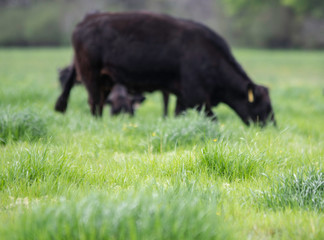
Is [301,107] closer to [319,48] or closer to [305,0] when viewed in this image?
[305,0]

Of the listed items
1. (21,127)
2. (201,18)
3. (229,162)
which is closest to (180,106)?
(21,127)

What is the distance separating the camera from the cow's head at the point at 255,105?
5.81 meters

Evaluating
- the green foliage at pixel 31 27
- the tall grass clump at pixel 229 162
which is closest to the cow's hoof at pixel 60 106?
the tall grass clump at pixel 229 162

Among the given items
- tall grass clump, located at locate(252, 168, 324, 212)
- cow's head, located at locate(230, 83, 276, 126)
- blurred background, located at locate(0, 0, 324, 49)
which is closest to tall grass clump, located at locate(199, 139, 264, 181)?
tall grass clump, located at locate(252, 168, 324, 212)

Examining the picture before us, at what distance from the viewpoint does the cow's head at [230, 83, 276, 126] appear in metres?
5.81

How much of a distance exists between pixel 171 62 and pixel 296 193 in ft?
13.2

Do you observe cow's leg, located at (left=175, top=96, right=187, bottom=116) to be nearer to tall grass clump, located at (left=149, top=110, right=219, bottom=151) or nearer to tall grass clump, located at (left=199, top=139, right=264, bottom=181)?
tall grass clump, located at (left=149, top=110, right=219, bottom=151)

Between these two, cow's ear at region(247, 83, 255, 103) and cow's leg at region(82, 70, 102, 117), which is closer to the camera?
cow's ear at region(247, 83, 255, 103)

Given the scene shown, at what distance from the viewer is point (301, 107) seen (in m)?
8.52

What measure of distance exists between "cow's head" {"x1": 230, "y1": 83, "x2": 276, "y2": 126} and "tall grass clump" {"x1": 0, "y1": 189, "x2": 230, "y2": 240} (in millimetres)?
4222

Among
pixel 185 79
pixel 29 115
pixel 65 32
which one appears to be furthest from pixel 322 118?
pixel 65 32

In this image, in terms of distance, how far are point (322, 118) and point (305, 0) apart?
24.0 metres

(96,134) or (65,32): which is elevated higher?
(96,134)

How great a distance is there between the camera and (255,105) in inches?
232
